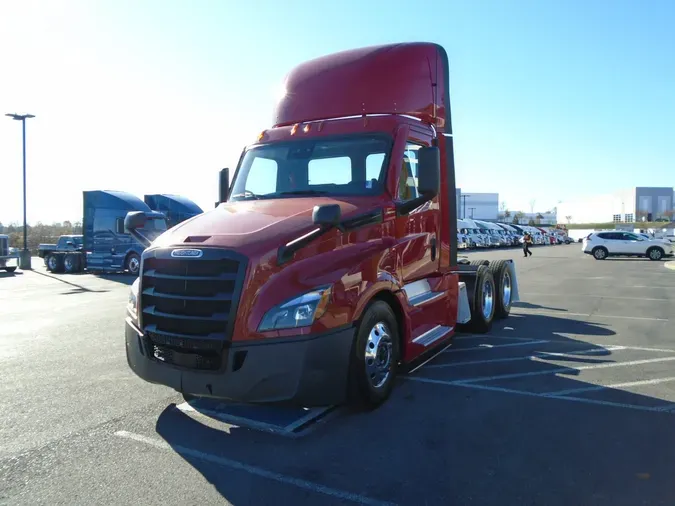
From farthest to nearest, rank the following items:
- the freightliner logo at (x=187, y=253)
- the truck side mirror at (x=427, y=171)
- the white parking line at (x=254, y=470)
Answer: the truck side mirror at (x=427, y=171) < the freightliner logo at (x=187, y=253) < the white parking line at (x=254, y=470)

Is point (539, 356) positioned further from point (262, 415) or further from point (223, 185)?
point (223, 185)

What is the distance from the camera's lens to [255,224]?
480cm

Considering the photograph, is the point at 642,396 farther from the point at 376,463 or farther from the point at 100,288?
the point at 100,288

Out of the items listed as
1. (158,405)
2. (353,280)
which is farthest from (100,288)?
(353,280)

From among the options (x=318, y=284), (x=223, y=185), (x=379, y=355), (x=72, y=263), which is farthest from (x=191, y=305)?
(x=72, y=263)

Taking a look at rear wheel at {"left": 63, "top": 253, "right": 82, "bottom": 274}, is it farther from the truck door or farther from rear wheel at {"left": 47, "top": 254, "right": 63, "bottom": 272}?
the truck door

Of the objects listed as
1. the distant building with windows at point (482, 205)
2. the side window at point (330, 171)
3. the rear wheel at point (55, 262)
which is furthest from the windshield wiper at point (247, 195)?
the distant building with windows at point (482, 205)

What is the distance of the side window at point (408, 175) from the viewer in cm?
570

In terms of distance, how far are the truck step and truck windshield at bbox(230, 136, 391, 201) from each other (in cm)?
212

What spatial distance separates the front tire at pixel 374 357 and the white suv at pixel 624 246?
31767 mm

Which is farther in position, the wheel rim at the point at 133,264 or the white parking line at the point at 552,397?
the wheel rim at the point at 133,264

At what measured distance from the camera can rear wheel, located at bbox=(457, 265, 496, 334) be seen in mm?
8641

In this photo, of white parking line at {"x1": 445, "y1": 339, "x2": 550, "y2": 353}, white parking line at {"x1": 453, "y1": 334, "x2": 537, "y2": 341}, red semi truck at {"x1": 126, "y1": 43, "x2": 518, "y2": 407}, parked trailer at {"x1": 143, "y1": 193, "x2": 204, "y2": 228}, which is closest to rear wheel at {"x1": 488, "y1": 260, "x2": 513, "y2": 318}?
white parking line at {"x1": 453, "y1": 334, "x2": 537, "y2": 341}

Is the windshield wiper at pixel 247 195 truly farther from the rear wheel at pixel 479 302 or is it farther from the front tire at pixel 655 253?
the front tire at pixel 655 253
